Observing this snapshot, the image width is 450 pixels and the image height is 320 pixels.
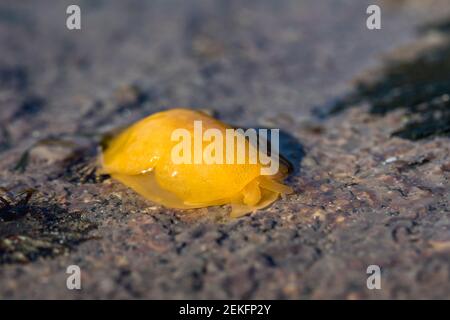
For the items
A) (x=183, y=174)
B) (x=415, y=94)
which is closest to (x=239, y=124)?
(x=183, y=174)

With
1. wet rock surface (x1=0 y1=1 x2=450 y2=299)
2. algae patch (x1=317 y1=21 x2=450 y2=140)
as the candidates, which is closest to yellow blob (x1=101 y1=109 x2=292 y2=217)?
wet rock surface (x1=0 y1=1 x2=450 y2=299)

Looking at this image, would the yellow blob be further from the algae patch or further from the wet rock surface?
the algae patch

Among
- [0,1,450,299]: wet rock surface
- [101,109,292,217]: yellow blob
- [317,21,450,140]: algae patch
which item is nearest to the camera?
[0,1,450,299]: wet rock surface

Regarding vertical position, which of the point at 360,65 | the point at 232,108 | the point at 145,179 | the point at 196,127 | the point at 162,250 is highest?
the point at 360,65

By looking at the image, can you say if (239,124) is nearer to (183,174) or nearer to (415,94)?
Result: (183,174)
